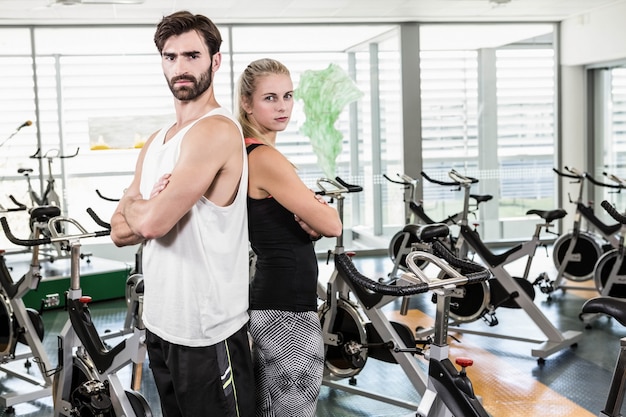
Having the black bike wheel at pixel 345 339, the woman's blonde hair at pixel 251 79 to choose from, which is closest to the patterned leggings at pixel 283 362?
the woman's blonde hair at pixel 251 79

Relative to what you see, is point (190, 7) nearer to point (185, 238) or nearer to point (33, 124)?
point (33, 124)

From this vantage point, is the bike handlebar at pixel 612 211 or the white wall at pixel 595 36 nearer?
the bike handlebar at pixel 612 211

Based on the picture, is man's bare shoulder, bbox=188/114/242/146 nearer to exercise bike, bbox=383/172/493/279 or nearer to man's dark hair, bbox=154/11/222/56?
man's dark hair, bbox=154/11/222/56

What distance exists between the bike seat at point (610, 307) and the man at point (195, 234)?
1021 millimetres

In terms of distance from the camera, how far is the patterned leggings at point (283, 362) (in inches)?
69.2

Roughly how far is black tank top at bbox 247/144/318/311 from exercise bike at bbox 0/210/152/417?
0.92 m

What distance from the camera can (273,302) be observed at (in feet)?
5.77

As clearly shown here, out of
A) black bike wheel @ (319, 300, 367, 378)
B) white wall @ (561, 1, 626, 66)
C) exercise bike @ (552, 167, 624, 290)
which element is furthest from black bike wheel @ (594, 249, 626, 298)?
white wall @ (561, 1, 626, 66)

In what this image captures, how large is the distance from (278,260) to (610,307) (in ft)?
3.04

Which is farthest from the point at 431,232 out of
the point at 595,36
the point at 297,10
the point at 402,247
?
the point at 595,36

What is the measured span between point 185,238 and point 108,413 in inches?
57.9

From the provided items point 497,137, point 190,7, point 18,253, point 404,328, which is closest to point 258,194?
point 404,328

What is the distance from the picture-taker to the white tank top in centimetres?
145

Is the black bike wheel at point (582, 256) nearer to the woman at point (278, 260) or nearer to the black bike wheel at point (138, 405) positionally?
the black bike wheel at point (138, 405)
